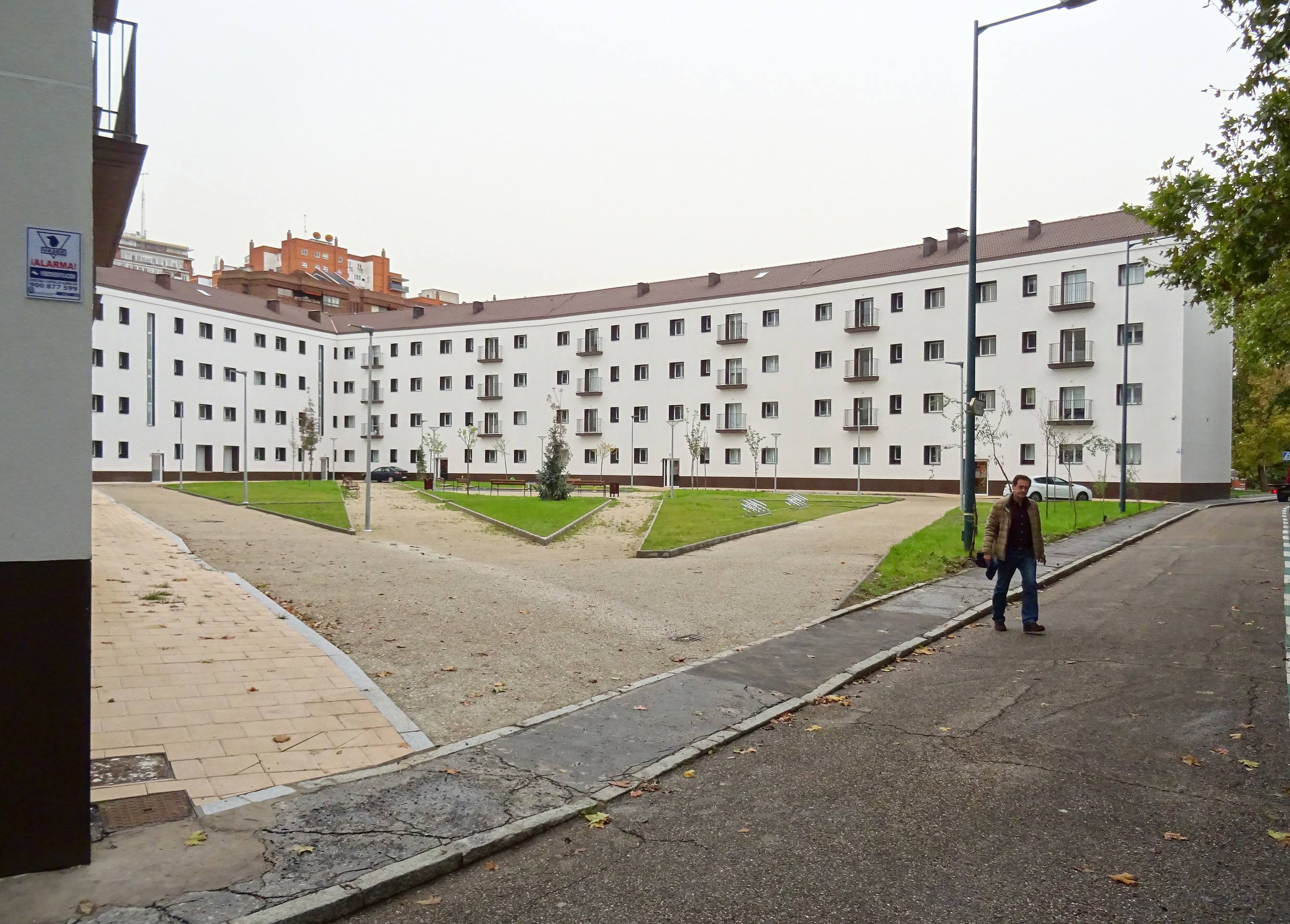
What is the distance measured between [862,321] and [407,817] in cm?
5753

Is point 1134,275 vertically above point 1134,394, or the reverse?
point 1134,275

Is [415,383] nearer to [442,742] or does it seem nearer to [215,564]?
[215,564]

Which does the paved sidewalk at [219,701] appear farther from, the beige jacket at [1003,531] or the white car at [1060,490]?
the white car at [1060,490]

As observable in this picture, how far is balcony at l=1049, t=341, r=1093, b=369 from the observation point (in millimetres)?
50438

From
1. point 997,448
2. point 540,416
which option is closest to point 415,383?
point 540,416

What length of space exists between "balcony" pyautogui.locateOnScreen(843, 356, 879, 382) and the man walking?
48891 mm

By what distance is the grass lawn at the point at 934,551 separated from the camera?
14.4 m

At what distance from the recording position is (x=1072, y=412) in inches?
2007

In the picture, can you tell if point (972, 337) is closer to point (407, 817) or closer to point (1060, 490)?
point (407, 817)

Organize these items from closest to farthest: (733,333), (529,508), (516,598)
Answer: (516,598), (529,508), (733,333)

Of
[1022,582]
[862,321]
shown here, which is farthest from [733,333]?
[1022,582]

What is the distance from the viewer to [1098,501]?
44.9m

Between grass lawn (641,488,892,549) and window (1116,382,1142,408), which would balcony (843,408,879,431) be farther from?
window (1116,382,1142,408)

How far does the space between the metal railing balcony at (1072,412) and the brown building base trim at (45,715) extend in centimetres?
5192
